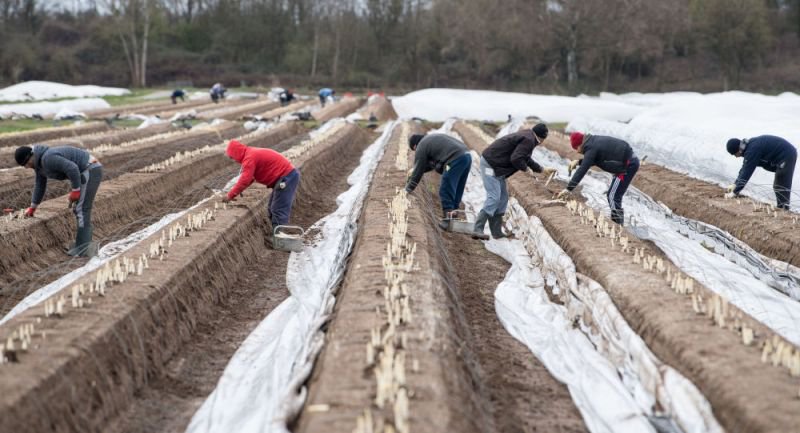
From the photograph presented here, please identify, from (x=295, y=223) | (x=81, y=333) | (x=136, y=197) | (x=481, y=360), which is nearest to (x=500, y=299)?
(x=481, y=360)

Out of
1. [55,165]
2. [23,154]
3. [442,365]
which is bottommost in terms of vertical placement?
[442,365]

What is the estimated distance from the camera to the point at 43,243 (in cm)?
811

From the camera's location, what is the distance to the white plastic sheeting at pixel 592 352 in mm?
4082

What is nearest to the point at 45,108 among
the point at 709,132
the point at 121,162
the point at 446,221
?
the point at 121,162

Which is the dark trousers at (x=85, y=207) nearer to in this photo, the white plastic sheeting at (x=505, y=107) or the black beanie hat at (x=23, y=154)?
the black beanie hat at (x=23, y=154)

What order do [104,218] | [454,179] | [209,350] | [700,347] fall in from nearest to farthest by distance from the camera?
[700,347], [209,350], [454,179], [104,218]

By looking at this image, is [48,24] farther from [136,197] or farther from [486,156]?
[486,156]

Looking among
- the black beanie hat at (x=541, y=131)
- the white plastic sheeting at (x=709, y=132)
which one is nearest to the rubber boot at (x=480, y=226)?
the black beanie hat at (x=541, y=131)

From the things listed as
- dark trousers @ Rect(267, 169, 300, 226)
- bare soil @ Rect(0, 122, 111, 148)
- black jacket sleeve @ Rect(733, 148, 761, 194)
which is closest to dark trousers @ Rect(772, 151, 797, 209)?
black jacket sleeve @ Rect(733, 148, 761, 194)

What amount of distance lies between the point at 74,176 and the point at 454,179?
4583mm

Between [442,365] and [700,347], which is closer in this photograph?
[442,365]

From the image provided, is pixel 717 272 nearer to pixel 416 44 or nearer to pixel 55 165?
pixel 55 165

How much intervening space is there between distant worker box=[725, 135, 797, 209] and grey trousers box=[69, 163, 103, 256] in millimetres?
8046

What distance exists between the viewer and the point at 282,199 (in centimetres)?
852
